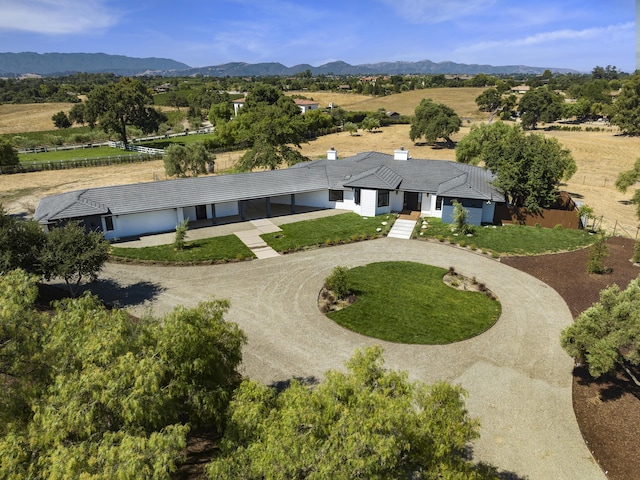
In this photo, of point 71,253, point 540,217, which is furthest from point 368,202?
point 71,253

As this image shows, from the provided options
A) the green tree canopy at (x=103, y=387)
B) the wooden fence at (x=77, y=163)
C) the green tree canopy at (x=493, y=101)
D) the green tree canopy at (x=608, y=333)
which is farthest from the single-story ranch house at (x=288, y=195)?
the green tree canopy at (x=493, y=101)

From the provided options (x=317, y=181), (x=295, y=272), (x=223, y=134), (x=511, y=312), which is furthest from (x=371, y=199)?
(x=223, y=134)

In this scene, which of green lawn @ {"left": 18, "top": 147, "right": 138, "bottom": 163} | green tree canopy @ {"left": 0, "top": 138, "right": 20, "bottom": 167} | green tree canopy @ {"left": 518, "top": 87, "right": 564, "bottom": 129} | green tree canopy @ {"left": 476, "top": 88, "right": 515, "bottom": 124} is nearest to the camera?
green tree canopy @ {"left": 0, "top": 138, "right": 20, "bottom": 167}

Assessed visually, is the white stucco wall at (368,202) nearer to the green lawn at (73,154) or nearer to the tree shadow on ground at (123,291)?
the tree shadow on ground at (123,291)

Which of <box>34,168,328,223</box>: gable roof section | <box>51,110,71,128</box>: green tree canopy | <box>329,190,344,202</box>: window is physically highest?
<box>51,110,71,128</box>: green tree canopy

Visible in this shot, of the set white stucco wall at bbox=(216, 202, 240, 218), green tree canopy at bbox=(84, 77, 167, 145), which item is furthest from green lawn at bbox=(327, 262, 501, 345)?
green tree canopy at bbox=(84, 77, 167, 145)

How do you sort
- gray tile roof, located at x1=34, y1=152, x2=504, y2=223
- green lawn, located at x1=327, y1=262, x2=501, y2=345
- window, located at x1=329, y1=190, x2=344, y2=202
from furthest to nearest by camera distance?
window, located at x1=329, y1=190, x2=344, y2=202, gray tile roof, located at x1=34, y1=152, x2=504, y2=223, green lawn, located at x1=327, y1=262, x2=501, y2=345

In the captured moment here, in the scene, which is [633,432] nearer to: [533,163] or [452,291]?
[452,291]

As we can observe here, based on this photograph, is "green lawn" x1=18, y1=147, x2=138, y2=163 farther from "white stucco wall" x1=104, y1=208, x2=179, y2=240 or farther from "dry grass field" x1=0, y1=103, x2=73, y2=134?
"dry grass field" x1=0, y1=103, x2=73, y2=134
